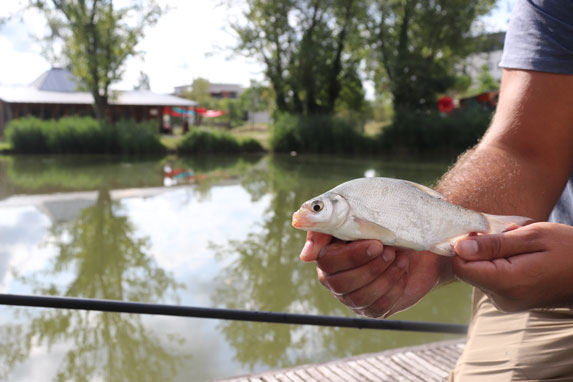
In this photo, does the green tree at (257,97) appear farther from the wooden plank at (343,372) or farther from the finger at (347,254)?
the finger at (347,254)

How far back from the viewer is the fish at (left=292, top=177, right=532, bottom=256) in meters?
0.89

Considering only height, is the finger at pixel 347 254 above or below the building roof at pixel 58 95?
above

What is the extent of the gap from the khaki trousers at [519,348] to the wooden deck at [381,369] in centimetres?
76

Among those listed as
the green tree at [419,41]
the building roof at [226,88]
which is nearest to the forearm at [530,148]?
the green tree at [419,41]

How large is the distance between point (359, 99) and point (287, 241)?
20125 millimetres

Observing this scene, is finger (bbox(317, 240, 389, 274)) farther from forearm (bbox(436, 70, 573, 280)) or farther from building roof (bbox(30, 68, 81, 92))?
building roof (bbox(30, 68, 81, 92))

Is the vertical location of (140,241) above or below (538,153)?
below

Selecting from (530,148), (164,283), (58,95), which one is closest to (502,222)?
(530,148)

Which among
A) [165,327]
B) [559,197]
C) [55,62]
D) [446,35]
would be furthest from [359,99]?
[559,197]

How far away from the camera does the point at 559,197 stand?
1.44 meters

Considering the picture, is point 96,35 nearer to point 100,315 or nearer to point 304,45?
point 304,45

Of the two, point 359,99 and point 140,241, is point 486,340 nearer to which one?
point 140,241

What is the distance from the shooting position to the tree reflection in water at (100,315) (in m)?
3.50

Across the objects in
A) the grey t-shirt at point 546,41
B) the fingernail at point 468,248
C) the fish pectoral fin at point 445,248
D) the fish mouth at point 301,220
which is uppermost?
the grey t-shirt at point 546,41
